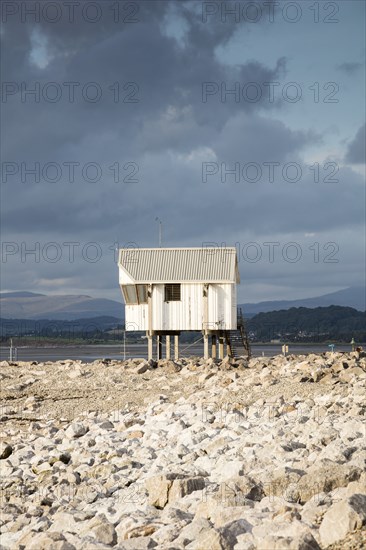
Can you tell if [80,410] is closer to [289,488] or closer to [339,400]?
[339,400]

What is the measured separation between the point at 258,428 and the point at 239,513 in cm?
548

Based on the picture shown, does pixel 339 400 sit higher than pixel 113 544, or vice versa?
pixel 339 400

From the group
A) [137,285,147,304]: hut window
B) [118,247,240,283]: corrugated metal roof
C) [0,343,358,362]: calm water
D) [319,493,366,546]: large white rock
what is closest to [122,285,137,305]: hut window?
[137,285,147,304]: hut window

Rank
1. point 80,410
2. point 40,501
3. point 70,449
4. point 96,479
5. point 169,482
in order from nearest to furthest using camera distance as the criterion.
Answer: point 169,482 < point 40,501 < point 96,479 < point 70,449 < point 80,410

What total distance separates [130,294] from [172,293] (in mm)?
2099

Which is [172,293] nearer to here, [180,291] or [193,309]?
[180,291]

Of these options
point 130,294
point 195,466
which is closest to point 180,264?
point 130,294

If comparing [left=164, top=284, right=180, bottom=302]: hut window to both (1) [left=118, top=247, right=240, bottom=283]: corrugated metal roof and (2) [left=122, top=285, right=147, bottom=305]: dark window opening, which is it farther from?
(2) [left=122, top=285, right=147, bottom=305]: dark window opening

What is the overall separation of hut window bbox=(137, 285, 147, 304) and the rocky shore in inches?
550

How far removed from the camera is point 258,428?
48.1 feet

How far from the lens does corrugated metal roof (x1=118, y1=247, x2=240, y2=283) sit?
37812 millimetres

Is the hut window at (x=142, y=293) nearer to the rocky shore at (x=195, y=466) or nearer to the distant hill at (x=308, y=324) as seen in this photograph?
the rocky shore at (x=195, y=466)

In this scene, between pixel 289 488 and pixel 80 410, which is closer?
pixel 289 488

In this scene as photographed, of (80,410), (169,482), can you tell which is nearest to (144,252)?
(80,410)
